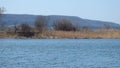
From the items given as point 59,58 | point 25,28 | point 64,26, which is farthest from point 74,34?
point 59,58

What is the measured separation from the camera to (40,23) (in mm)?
153000

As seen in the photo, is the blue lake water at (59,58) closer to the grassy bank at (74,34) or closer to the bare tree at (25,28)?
the bare tree at (25,28)

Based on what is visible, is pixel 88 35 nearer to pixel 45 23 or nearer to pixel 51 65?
pixel 45 23

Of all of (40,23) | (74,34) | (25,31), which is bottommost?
(74,34)

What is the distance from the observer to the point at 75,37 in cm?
14062

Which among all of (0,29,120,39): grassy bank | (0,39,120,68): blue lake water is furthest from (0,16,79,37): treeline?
(0,39,120,68): blue lake water

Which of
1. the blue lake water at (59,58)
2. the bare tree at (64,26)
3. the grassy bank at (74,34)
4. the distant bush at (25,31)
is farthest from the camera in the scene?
the bare tree at (64,26)

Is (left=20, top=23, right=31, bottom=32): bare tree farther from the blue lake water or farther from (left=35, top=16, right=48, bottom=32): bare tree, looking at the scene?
the blue lake water

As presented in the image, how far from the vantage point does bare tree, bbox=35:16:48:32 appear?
142175 mm

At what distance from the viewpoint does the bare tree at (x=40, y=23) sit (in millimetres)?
142175

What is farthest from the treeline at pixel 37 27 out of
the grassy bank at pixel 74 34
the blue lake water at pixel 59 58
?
the blue lake water at pixel 59 58

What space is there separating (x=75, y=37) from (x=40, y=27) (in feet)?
39.7

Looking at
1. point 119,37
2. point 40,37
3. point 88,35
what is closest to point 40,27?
point 40,37

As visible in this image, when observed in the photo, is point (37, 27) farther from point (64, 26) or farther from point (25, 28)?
point (25, 28)
